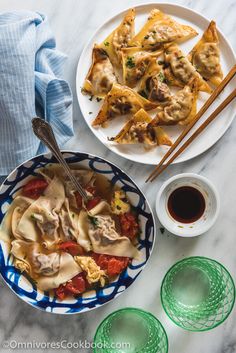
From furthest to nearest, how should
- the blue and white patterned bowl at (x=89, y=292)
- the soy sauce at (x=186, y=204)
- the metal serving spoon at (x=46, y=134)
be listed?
the soy sauce at (x=186, y=204) → the blue and white patterned bowl at (x=89, y=292) → the metal serving spoon at (x=46, y=134)

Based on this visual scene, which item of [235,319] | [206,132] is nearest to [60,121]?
[206,132]

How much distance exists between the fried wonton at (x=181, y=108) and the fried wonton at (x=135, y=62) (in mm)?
153

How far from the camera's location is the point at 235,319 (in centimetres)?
174

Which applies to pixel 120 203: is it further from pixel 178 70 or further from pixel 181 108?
pixel 178 70

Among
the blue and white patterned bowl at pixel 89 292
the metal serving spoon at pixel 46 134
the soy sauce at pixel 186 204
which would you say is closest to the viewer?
the metal serving spoon at pixel 46 134

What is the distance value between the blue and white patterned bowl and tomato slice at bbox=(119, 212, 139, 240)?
2 centimetres

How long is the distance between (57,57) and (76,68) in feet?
0.36

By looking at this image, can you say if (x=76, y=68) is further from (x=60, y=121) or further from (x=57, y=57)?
(x=60, y=121)

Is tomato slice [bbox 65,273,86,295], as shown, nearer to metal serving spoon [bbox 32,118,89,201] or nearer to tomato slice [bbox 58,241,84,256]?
tomato slice [bbox 58,241,84,256]

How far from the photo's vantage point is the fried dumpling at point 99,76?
169 cm

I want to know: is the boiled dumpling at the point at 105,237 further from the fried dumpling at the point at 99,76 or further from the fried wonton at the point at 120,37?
the fried wonton at the point at 120,37

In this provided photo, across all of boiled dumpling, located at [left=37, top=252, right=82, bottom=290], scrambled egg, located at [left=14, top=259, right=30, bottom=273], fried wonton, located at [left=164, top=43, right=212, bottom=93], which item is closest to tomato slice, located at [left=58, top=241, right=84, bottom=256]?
boiled dumpling, located at [left=37, top=252, right=82, bottom=290]

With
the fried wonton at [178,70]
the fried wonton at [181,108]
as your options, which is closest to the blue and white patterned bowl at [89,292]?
the fried wonton at [181,108]

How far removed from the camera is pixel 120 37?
1692 millimetres
